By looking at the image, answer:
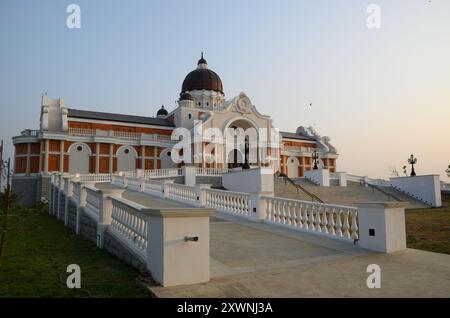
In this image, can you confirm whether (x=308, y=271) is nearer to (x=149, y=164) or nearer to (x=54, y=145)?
(x=54, y=145)

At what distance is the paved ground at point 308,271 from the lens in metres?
4.42

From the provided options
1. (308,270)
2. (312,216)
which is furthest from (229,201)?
(308,270)

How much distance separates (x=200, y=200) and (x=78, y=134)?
2791 centimetres

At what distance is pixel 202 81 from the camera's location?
173ft

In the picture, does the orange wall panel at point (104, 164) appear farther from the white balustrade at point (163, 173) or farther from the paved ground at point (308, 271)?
the paved ground at point (308, 271)

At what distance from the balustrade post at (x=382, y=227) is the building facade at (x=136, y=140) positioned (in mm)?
23639

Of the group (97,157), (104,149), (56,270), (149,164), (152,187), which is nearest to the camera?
(56,270)

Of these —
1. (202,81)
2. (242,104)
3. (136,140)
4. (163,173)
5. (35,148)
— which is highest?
(202,81)

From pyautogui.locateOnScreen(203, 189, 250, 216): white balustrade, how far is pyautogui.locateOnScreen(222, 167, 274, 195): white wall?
5.85 metres

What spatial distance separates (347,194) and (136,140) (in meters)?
26.0

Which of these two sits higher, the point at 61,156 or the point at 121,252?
the point at 61,156

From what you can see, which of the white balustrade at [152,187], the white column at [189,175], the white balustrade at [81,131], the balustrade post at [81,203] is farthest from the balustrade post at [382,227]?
the white balustrade at [81,131]

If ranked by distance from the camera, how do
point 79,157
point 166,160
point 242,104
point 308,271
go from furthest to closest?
point 242,104
point 166,160
point 79,157
point 308,271
